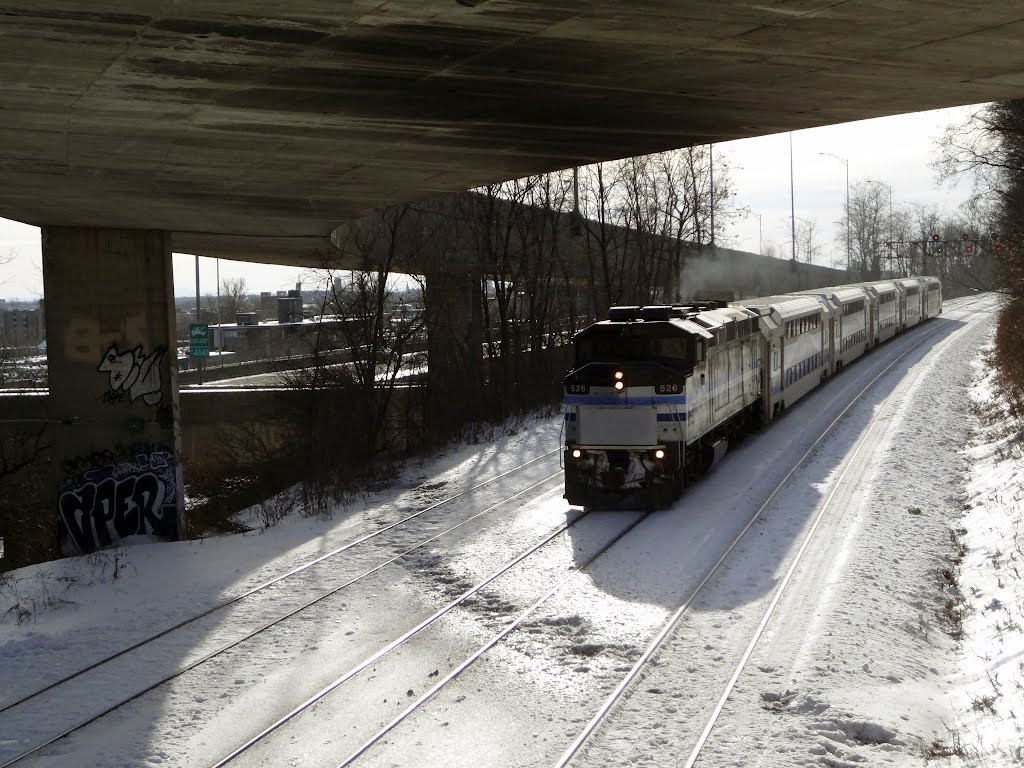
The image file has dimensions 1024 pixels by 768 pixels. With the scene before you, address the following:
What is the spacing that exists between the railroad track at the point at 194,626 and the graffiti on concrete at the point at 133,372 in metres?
6.61

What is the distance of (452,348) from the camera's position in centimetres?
3650

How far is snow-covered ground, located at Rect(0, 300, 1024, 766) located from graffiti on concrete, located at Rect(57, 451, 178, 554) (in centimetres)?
248

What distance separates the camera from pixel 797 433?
83.4ft

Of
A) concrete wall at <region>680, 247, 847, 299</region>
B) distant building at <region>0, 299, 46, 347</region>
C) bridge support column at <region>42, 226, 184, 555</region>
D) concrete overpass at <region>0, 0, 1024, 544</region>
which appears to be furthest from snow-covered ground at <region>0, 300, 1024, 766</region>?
distant building at <region>0, 299, 46, 347</region>

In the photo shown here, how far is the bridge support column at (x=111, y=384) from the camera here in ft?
66.6

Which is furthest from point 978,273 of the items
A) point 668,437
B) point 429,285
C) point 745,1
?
point 745,1

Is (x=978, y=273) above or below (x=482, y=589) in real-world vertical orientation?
above

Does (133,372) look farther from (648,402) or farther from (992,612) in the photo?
(992,612)

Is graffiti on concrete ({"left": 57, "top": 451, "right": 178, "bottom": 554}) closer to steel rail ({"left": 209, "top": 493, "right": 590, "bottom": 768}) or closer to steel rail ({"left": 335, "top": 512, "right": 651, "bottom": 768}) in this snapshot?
steel rail ({"left": 209, "top": 493, "right": 590, "bottom": 768})

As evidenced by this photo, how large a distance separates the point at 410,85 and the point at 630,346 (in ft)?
29.1

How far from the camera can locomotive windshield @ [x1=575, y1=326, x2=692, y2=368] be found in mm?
17516

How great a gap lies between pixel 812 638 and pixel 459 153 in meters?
7.63

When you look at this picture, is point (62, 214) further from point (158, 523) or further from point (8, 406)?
point (8, 406)

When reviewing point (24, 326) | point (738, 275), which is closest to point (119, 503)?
point (738, 275)
